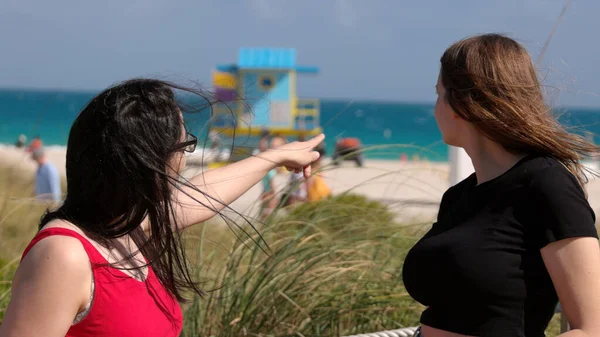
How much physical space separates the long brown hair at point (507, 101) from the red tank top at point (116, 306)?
98cm

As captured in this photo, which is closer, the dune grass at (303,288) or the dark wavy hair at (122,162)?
the dark wavy hair at (122,162)

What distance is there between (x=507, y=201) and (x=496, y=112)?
24 cm

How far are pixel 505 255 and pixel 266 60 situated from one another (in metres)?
25.0

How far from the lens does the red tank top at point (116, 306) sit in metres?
1.79

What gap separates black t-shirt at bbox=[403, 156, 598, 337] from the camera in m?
1.85

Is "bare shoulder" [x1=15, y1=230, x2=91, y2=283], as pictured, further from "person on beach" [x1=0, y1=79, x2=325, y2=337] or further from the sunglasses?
the sunglasses

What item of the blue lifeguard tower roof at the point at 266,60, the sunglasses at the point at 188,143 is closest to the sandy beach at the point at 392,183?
the sunglasses at the point at 188,143

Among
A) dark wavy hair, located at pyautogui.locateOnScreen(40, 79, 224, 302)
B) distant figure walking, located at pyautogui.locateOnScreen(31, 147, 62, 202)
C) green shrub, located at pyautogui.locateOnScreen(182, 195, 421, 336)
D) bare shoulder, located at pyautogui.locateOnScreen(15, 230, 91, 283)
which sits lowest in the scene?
distant figure walking, located at pyautogui.locateOnScreen(31, 147, 62, 202)

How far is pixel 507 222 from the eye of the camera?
1.92m

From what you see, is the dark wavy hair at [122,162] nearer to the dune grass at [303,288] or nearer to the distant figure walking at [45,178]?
the dune grass at [303,288]

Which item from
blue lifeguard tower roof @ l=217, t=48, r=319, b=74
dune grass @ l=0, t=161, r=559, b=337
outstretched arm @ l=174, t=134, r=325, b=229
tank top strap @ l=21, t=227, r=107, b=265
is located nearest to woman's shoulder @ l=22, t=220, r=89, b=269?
tank top strap @ l=21, t=227, r=107, b=265

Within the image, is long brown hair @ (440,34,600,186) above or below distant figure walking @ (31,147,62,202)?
above

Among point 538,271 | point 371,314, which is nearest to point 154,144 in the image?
point 538,271

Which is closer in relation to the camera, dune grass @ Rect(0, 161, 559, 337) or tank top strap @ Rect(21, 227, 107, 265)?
tank top strap @ Rect(21, 227, 107, 265)
